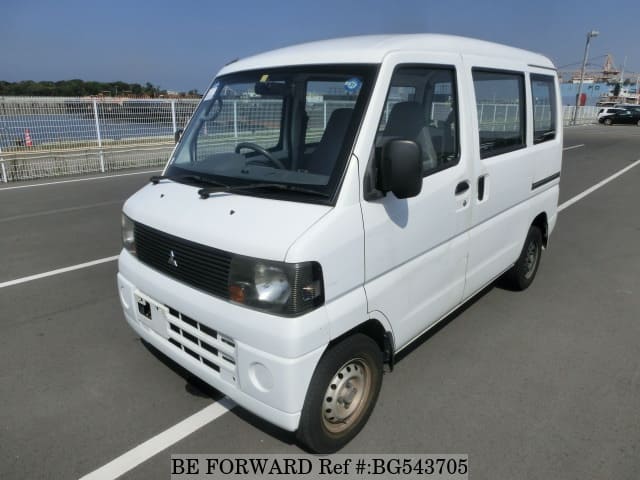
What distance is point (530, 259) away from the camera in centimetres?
462

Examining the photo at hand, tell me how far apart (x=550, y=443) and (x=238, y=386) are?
5.82ft

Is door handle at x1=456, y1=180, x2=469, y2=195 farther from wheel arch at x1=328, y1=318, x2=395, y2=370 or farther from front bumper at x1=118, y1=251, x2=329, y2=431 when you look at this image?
front bumper at x1=118, y1=251, x2=329, y2=431

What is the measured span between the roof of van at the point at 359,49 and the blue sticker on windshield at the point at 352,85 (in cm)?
12

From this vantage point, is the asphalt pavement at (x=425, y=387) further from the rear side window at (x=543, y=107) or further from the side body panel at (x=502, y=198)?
the rear side window at (x=543, y=107)

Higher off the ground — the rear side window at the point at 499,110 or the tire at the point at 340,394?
the rear side window at the point at 499,110

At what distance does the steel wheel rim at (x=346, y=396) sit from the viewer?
2436mm

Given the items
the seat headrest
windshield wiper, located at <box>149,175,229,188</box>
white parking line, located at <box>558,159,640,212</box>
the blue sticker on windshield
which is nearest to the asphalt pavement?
windshield wiper, located at <box>149,175,229,188</box>

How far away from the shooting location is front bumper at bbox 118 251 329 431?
2.08m

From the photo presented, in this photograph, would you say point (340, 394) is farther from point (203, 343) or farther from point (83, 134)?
point (83, 134)

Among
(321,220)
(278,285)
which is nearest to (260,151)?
(321,220)

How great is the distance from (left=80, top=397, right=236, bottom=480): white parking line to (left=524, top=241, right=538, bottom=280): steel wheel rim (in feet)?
10.3

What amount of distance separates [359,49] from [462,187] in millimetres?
1101

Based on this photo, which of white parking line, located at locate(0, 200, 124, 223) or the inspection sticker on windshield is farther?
white parking line, located at locate(0, 200, 124, 223)

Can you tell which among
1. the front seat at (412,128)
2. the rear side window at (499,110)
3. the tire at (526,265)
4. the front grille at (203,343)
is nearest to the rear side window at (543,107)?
the rear side window at (499,110)
